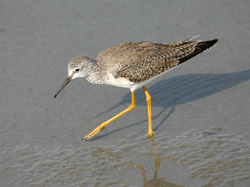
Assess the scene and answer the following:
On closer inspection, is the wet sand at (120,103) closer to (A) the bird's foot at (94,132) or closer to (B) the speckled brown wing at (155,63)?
(A) the bird's foot at (94,132)

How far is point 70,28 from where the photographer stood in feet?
35.7

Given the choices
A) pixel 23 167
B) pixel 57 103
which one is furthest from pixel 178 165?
pixel 57 103

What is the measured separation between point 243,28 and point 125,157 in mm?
5823

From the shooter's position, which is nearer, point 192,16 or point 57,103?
point 57,103

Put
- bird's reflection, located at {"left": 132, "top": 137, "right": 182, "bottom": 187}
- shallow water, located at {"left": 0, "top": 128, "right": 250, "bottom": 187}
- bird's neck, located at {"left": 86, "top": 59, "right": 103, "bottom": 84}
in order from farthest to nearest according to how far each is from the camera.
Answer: bird's neck, located at {"left": 86, "top": 59, "right": 103, "bottom": 84}
shallow water, located at {"left": 0, "top": 128, "right": 250, "bottom": 187}
bird's reflection, located at {"left": 132, "top": 137, "right": 182, "bottom": 187}

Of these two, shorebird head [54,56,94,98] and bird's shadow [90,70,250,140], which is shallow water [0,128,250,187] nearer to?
bird's shadow [90,70,250,140]

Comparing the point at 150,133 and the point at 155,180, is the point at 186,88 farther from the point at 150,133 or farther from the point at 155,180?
the point at 155,180

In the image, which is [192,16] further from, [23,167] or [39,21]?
[23,167]

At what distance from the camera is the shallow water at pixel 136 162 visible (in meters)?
6.36

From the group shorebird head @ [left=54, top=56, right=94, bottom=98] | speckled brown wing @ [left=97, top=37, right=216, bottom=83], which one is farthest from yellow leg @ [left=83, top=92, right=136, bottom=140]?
shorebird head @ [left=54, top=56, right=94, bottom=98]

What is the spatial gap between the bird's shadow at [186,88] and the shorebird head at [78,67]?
1116mm

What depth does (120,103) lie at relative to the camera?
8719mm

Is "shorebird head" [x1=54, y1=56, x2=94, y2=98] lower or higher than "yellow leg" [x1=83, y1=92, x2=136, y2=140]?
higher

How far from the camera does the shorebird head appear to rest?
7.70 m
